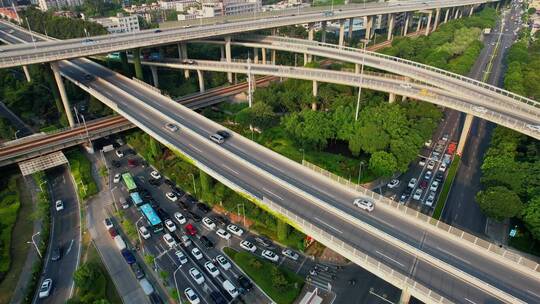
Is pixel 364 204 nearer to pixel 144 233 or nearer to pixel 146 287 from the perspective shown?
pixel 146 287

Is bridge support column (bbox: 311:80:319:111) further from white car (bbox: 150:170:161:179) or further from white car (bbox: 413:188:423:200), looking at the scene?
white car (bbox: 150:170:161:179)

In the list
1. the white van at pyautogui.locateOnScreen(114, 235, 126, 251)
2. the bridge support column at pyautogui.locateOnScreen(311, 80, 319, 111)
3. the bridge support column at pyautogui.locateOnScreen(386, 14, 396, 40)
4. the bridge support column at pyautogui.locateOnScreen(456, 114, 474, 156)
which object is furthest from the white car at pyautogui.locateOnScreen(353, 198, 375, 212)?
the bridge support column at pyautogui.locateOnScreen(386, 14, 396, 40)

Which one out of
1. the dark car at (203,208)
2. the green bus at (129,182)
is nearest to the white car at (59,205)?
the green bus at (129,182)

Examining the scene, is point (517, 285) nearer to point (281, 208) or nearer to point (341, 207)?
point (341, 207)

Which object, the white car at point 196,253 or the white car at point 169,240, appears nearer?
the white car at point 196,253

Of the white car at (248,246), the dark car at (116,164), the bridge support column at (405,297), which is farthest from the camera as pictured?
the dark car at (116,164)

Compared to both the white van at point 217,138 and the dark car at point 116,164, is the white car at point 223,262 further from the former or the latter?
the dark car at point 116,164

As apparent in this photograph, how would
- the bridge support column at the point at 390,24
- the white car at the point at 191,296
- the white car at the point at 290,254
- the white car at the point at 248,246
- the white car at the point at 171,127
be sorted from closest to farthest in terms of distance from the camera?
the white car at the point at 191,296 → the white car at the point at 290,254 → the white car at the point at 248,246 → the white car at the point at 171,127 → the bridge support column at the point at 390,24
